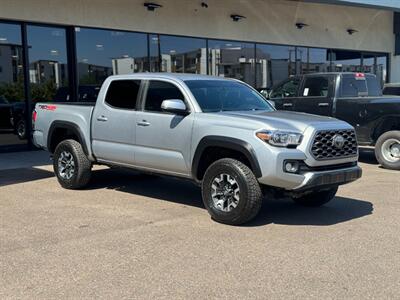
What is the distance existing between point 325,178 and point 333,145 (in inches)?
18.1

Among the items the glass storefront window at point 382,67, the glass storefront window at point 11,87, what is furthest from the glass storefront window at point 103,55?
the glass storefront window at point 382,67

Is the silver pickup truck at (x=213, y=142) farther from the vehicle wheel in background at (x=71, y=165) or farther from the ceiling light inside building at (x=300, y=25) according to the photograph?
the ceiling light inside building at (x=300, y=25)

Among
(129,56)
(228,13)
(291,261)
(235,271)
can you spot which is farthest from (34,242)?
(228,13)

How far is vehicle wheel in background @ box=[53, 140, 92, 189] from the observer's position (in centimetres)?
816

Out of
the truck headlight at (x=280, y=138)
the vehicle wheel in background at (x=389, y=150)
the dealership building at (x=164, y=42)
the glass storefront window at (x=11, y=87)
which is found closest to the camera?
the truck headlight at (x=280, y=138)

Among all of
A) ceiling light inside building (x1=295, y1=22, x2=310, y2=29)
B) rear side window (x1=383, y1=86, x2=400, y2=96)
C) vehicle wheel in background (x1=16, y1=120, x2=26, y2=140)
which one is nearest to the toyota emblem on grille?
rear side window (x1=383, y1=86, x2=400, y2=96)

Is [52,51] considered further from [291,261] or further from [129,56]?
[291,261]

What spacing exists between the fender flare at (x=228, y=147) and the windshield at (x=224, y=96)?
55 cm

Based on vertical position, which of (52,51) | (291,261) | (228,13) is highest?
(228,13)

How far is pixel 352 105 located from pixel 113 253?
749 cm

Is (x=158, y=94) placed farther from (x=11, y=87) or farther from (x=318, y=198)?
(x=11, y=87)

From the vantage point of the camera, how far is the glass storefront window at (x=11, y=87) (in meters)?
12.6

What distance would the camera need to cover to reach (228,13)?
1709cm

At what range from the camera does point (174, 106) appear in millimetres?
Answer: 6590
